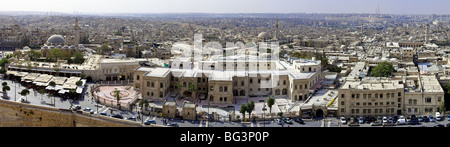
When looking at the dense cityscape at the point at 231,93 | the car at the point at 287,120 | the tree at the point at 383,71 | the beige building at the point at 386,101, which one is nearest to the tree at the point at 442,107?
the dense cityscape at the point at 231,93

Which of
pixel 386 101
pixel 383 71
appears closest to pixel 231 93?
pixel 386 101

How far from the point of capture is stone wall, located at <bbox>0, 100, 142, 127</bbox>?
1677cm

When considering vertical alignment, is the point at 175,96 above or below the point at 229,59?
below

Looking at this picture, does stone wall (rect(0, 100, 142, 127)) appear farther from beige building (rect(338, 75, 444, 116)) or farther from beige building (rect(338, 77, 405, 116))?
beige building (rect(338, 75, 444, 116))

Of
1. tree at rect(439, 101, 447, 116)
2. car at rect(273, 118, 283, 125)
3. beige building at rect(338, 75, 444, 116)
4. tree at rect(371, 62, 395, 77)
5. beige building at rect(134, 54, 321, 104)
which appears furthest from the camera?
tree at rect(371, 62, 395, 77)

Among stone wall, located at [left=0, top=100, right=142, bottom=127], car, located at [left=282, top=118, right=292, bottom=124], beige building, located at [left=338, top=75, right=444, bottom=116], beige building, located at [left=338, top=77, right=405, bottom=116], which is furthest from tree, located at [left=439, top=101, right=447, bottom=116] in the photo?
stone wall, located at [left=0, top=100, right=142, bottom=127]

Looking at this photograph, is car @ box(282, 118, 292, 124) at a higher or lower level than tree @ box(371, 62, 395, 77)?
lower

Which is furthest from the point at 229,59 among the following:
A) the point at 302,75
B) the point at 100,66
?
the point at 100,66

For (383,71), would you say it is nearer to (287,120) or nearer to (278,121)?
(287,120)

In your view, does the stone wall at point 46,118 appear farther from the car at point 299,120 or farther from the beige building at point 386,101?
the beige building at point 386,101

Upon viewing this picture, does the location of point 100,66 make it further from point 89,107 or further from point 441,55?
point 441,55

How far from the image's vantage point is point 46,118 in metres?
17.9
